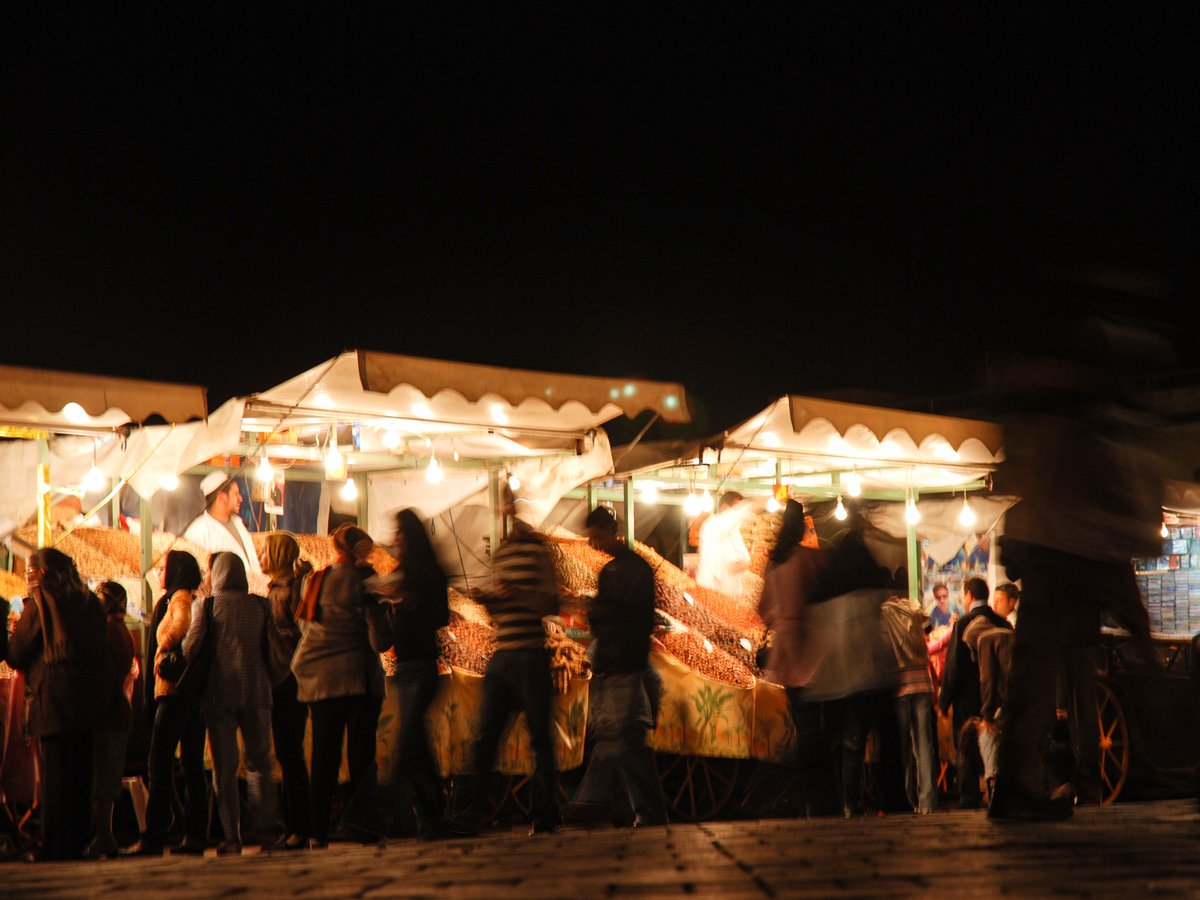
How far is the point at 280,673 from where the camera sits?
7871 mm

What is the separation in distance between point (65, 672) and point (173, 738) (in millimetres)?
655

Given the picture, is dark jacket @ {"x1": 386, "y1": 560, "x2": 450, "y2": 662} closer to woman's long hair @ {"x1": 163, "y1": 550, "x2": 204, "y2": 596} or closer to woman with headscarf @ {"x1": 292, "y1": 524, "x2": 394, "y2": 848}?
woman with headscarf @ {"x1": 292, "y1": 524, "x2": 394, "y2": 848}

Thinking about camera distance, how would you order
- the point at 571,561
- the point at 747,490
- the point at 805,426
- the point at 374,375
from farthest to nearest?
the point at 747,490 < the point at 571,561 < the point at 805,426 < the point at 374,375

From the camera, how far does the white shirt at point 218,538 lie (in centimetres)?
1079

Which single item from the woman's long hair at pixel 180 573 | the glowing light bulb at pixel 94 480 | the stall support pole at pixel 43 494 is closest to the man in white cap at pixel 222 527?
the glowing light bulb at pixel 94 480

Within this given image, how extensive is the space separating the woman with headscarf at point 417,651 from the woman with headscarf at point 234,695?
0.78 metres

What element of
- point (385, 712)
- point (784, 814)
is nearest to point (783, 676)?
point (784, 814)

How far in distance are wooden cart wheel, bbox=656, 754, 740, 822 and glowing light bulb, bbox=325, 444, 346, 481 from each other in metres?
3.01

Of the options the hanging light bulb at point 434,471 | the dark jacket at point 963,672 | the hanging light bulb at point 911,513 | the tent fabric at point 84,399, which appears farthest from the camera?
the hanging light bulb at point 911,513

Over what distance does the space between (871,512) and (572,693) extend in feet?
16.2

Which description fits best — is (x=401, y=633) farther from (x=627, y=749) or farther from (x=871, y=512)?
(x=871, y=512)

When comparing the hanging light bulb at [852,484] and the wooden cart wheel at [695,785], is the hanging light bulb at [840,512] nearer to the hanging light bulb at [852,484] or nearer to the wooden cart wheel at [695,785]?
the hanging light bulb at [852,484]

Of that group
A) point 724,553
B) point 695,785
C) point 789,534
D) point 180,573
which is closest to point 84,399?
point 180,573

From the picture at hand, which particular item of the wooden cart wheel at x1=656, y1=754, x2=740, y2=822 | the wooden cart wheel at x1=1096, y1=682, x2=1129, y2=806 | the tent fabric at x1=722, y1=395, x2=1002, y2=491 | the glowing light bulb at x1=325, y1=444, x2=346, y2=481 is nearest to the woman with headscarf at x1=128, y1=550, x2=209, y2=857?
Answer: the glowing light bulb at x1=325, y1=444, x2=346, y2=481
